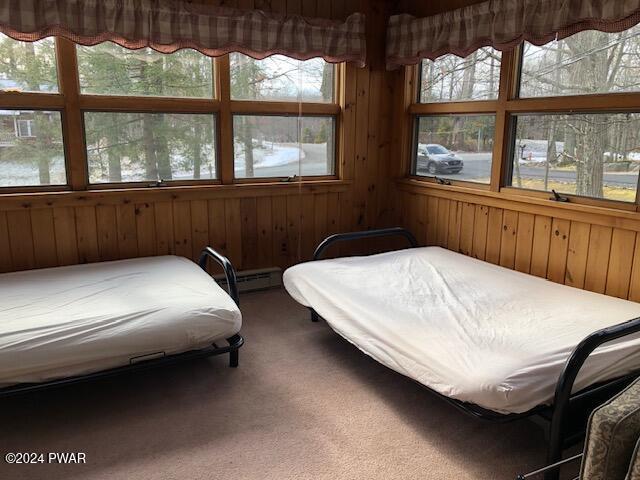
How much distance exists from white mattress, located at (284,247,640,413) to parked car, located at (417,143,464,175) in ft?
2.38

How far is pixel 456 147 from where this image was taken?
377 centimetres

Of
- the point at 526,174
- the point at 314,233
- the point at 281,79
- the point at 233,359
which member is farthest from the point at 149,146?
the point at 526,174

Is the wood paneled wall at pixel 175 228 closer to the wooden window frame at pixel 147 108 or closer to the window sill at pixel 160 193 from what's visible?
the window sill at pixel 160 193

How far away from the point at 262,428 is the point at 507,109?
94.0 inches

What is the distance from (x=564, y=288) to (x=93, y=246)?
289cm

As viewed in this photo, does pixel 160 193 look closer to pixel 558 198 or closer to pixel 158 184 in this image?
pixel 158 184

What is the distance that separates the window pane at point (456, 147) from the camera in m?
3.51

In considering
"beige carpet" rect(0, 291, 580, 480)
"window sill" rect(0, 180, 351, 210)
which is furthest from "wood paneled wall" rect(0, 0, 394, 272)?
"beige carpet" rect(0, 291, 580, 480)

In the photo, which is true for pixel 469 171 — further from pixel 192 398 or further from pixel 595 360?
pixel 192 398

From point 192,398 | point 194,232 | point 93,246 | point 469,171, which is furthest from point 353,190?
point 192,398

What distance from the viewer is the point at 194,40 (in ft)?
10.8

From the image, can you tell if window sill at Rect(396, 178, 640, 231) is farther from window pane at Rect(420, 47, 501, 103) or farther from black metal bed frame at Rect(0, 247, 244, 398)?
black metal bed frame at Rect(0, 247, 244, 398)

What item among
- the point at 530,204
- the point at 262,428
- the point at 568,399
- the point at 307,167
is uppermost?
the point at 307,167

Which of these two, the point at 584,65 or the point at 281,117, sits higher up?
the point at 584,65
